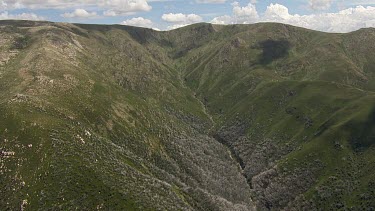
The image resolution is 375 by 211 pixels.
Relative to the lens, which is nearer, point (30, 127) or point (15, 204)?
point (15, 204)

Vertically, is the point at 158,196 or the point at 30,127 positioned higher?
the point at 30,127

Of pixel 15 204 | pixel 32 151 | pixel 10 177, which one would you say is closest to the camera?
pixel 15 204

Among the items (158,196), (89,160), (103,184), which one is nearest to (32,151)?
(89,160)

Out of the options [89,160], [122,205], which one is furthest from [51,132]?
[122,205]

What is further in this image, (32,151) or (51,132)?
(51,132)

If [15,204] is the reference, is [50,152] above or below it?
above

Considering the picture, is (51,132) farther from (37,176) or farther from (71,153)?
(37,176)

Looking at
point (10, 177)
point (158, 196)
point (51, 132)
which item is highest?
point (51, 132)

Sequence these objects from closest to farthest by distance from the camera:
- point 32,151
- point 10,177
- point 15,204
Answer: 1. point 15,204
2. point 10,177
3. point 32,151

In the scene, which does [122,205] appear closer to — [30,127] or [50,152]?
[50,152]
